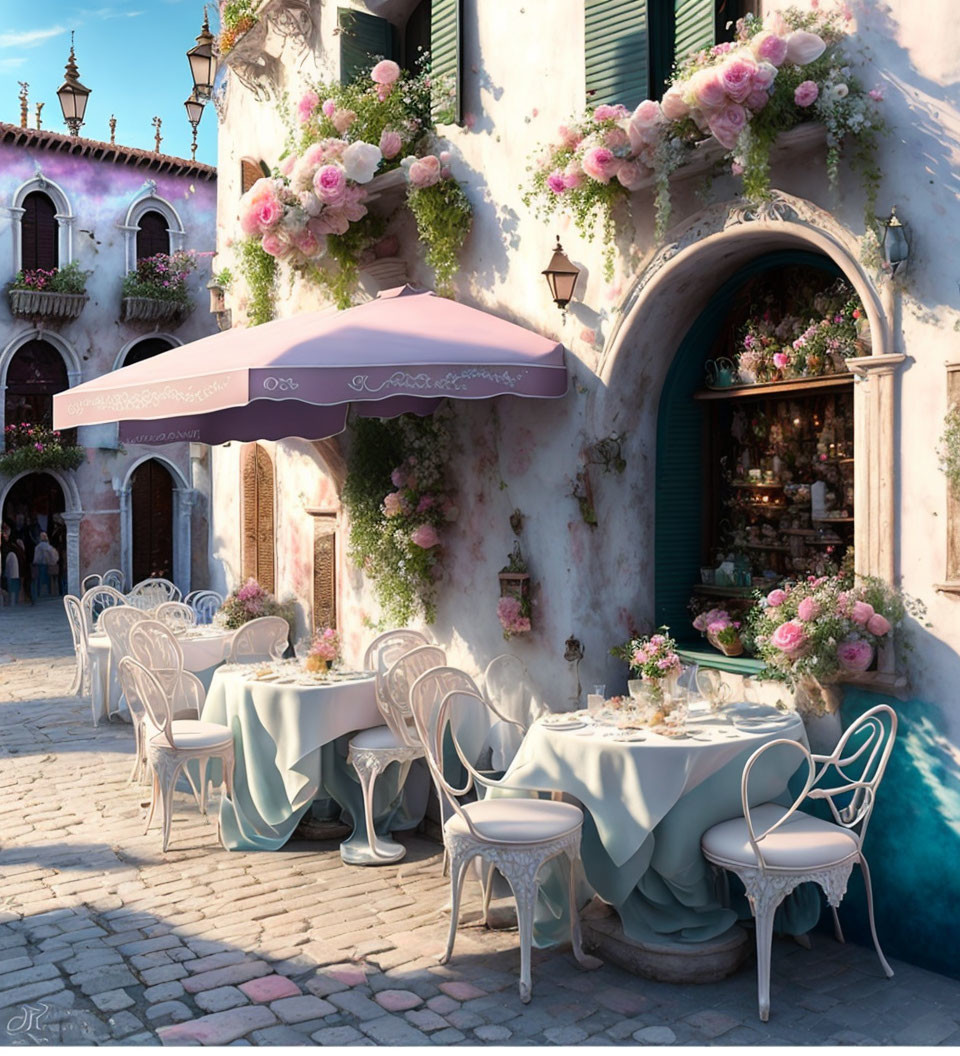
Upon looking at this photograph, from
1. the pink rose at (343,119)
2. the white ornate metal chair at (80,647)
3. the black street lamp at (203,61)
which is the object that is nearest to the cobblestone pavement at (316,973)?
the white ornate metal chair at (80,647)

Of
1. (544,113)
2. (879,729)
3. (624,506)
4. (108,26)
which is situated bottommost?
(879,729)

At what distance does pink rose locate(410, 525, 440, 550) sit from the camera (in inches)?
315

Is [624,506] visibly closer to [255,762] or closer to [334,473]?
[255,762]

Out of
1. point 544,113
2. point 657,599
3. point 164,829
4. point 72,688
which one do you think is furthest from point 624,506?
point 72,688

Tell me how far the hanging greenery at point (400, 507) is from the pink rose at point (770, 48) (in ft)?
11.1

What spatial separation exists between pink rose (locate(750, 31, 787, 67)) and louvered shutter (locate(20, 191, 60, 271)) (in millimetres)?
20944

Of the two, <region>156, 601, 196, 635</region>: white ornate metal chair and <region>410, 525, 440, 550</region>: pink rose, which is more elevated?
<region>410, 525, 440, 550</region>: pink rose

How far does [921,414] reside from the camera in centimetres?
Result: 516

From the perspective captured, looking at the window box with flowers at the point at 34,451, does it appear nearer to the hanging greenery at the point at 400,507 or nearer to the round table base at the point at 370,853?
the hanging greenery at the point at 400,507

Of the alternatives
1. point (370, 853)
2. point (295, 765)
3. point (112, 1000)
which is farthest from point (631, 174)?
point (112, 1000)

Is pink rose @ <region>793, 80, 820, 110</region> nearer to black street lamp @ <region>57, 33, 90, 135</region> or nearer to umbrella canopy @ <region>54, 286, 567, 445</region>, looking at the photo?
umbrella canopy @ <region>54, 286, 567, 445</region>

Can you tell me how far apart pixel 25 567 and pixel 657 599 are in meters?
20.8

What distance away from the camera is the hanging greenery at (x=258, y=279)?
10141 mm

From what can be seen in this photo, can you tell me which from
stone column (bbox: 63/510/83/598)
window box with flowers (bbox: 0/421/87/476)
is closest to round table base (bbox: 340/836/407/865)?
window box with flowers (bbox: 0/421/87/476)
